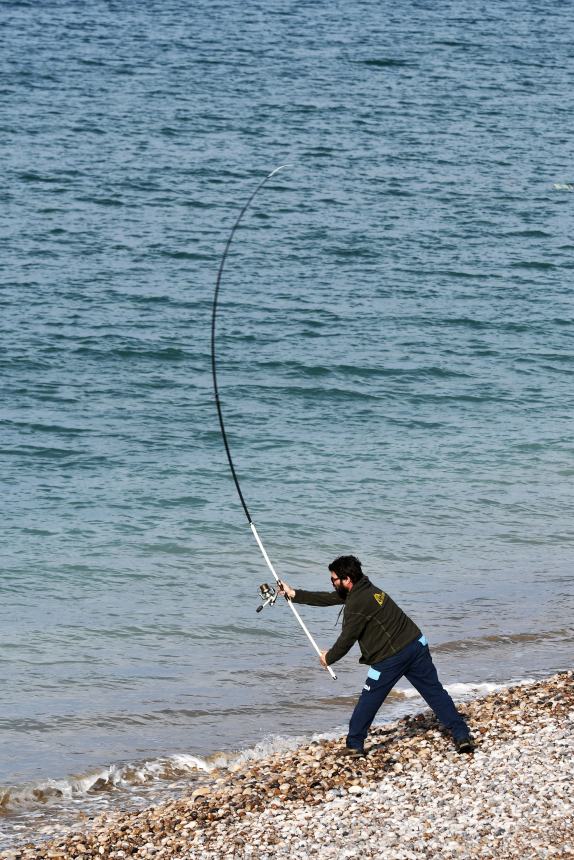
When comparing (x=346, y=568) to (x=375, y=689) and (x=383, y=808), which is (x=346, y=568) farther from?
(x=383, y=808)

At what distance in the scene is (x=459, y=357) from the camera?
20.4m

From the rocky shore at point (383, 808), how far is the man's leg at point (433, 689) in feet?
0.65

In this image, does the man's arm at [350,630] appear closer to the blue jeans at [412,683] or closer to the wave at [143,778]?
the blue jeans at [412,683]

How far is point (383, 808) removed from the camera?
8.03m

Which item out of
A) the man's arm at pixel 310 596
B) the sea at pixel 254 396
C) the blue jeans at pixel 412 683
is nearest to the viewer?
the blue jeans at pixel 412 683

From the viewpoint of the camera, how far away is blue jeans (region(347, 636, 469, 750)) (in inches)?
334

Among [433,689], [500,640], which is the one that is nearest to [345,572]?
[433,689]

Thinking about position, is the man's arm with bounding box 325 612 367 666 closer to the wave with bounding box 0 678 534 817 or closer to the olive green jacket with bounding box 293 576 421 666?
the olive green jacket with bounding box 293 576 421 666

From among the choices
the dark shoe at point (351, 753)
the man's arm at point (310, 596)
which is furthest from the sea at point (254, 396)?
the man's arm at point (310, 596)

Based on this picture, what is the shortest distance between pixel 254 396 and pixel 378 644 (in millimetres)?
10511

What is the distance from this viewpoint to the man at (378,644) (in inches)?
330

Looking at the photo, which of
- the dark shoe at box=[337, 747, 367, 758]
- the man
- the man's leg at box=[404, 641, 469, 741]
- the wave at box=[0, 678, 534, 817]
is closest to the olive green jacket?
the man

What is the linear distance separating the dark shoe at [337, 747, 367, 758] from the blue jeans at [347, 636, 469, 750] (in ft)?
0.10

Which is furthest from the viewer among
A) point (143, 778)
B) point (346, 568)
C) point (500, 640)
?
point (500, 640)
